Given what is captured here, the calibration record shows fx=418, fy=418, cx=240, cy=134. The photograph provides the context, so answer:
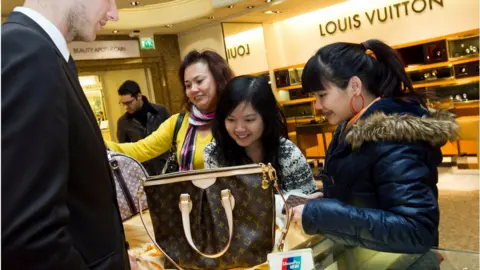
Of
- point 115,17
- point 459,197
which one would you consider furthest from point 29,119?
point 459,197

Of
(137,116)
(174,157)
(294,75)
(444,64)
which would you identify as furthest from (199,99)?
(294,75)

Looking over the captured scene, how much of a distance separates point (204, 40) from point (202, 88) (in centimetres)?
752

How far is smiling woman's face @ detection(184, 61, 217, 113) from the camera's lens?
7.13 ft

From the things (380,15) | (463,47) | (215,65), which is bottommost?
(215,65)

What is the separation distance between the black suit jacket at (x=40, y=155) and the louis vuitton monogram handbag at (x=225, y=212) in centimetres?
46

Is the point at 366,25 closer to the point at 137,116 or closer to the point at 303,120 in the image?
the point at 303,120

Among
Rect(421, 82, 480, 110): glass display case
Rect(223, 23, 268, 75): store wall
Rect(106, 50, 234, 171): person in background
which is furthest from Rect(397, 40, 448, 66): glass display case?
Rect(106, 50, 234, 171): person in background

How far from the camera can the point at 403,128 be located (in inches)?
47.1

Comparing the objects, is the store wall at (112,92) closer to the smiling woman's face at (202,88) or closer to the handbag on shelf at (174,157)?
the handbag on shelf at (174,157)

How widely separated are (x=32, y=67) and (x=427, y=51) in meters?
7.19

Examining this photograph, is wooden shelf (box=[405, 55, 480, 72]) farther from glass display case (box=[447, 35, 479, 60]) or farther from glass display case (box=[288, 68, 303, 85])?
glass display case (box=[288, 68, 303, 85])

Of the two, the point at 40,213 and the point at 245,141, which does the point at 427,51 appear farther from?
the point at 40,213

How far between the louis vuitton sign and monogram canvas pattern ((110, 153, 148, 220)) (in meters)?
6.81

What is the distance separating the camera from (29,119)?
76cm
